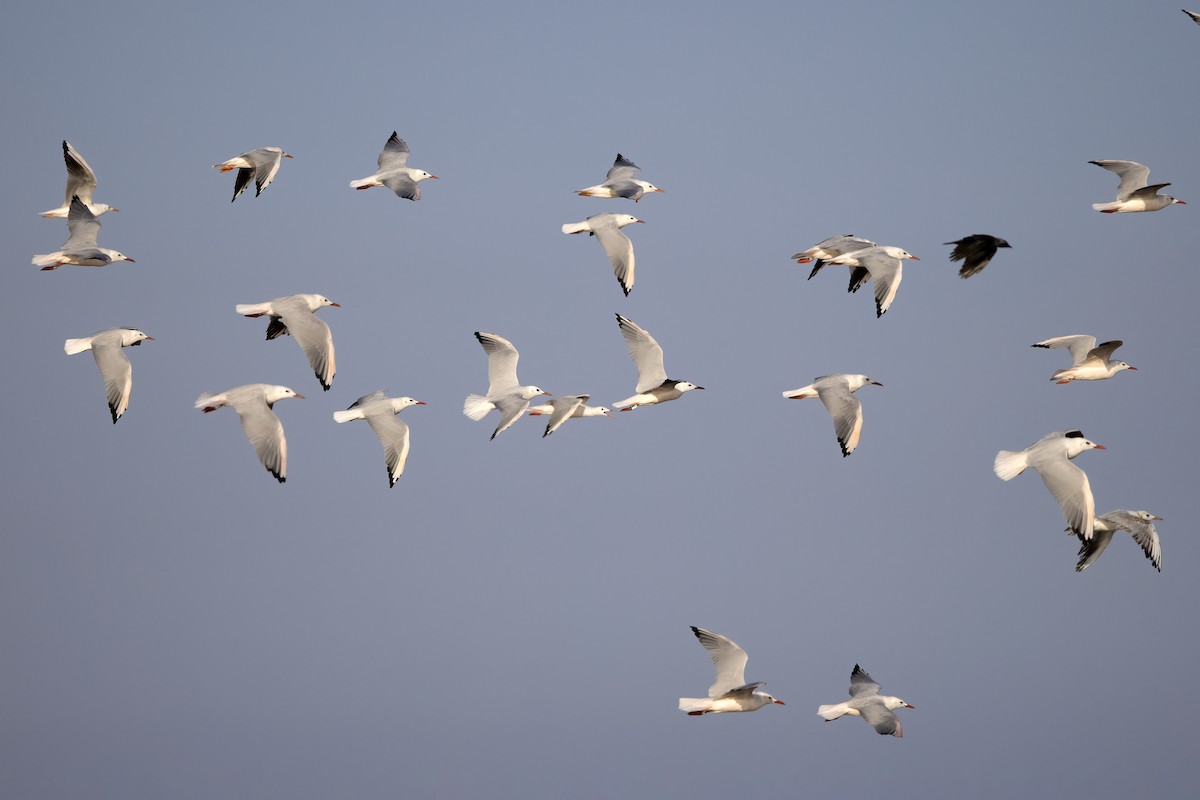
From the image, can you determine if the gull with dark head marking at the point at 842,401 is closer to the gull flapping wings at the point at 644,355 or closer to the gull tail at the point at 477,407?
the gull flapping wings at the point at 644,355

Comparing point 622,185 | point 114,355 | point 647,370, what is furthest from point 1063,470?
point 114,355

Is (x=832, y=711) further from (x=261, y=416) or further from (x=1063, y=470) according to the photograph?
(x=261, y=416)

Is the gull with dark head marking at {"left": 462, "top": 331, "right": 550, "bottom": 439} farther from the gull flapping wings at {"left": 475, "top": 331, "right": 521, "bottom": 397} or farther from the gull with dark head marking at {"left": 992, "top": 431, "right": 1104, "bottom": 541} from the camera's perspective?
the gull with dark head marking at {"left": 992, "top": 431, "right": 1104, "bottom": 541}

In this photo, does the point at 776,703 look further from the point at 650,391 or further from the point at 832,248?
the point at 832,248

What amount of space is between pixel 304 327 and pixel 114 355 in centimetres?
289

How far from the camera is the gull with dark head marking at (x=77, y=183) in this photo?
→ 80.5 ft

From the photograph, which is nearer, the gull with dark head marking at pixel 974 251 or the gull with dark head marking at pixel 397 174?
the gull with dark head marking at pixel 974 251

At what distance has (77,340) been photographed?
2245 cm

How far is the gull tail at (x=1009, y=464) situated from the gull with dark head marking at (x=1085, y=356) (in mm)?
2817

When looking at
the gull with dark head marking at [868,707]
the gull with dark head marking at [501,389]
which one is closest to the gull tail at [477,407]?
the gull with dark head marking at [501,389]

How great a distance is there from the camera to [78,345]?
22500 millimetres

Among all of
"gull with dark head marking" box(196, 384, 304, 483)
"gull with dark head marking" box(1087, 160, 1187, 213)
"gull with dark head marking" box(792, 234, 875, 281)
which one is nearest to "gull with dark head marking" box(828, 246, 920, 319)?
"gull with dark head marking" box(792, 234, 875, 281)

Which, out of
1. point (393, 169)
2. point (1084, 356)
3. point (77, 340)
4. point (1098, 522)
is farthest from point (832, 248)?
point (77, 340)

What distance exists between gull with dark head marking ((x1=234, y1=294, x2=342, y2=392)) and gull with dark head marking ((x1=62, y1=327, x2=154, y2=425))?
75.0 inches
